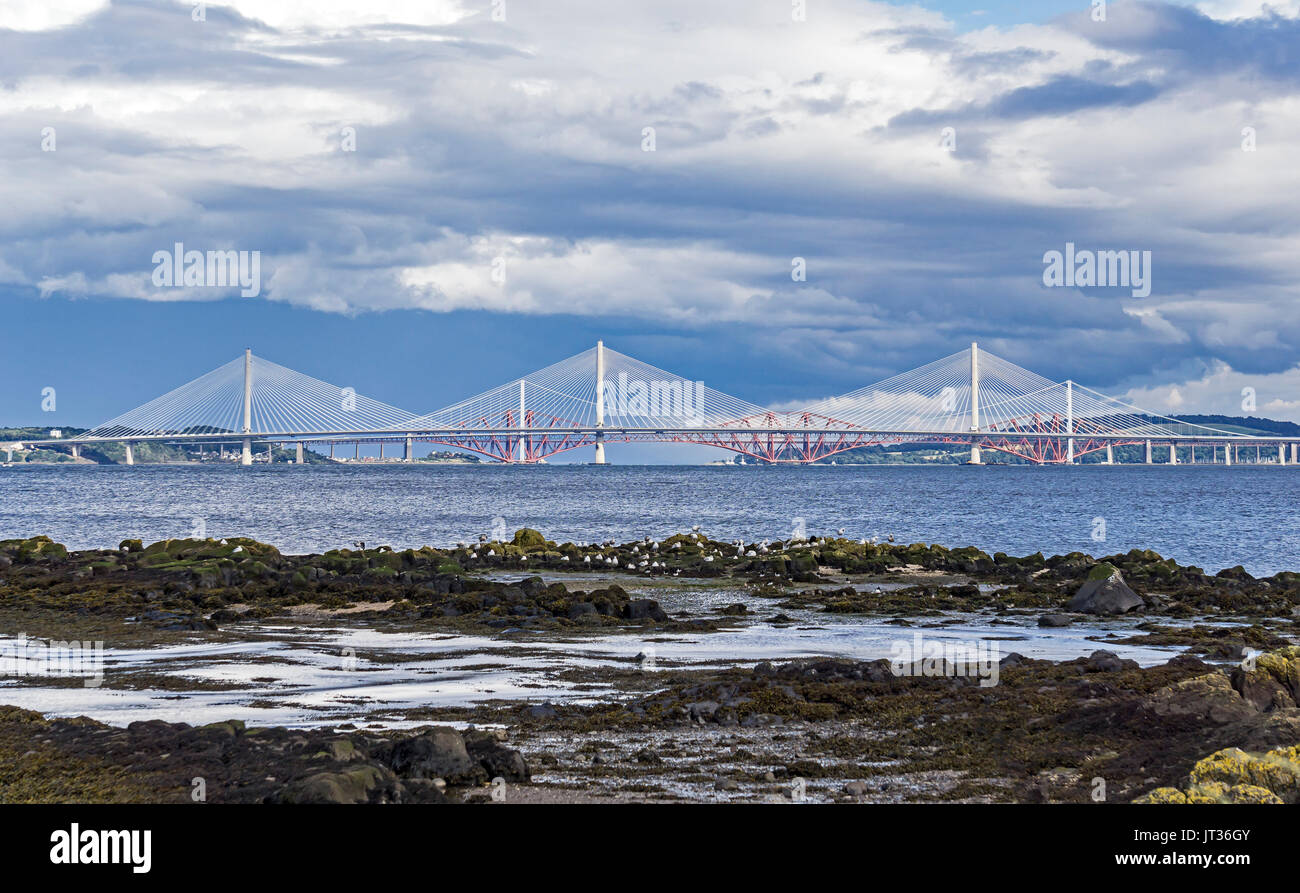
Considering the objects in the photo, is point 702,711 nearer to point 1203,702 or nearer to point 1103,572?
point 1203,702

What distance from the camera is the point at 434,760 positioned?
796 centimetres

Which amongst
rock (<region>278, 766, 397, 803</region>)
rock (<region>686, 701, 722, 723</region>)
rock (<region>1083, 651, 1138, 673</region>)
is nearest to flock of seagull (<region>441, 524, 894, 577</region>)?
rock (<region>1083, 651, 1138, 673</region>)

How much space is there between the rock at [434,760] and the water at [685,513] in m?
26.8

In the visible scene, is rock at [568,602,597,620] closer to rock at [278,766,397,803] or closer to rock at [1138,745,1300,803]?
Result: rock at [278,766,397,803]

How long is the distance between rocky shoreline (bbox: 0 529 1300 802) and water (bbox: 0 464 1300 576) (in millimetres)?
17343

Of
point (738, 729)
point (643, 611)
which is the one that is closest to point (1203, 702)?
point (738, 729)

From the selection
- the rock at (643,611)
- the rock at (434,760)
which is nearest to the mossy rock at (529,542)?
the rock at (643,611)

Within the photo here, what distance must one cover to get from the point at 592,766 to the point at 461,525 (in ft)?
124

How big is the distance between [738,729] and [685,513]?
4358 cm

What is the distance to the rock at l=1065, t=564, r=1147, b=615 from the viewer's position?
18.5m

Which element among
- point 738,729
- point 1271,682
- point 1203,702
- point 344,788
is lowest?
point 738,729

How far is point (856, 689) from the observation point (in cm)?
1112

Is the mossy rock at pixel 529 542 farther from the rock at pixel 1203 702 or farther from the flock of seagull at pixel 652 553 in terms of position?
the rock at pixel 1203 702
